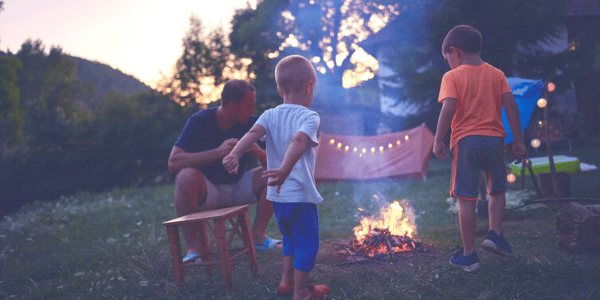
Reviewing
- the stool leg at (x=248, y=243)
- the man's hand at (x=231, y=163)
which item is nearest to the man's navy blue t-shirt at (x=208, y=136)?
the stool leg at (x=248, y=243)

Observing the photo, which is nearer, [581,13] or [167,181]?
[581,13]

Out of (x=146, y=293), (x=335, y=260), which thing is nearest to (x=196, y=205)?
(x=146, y=293)

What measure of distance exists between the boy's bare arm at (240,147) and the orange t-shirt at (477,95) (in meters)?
1.23

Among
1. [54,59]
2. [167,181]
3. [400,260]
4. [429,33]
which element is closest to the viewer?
[400,260]

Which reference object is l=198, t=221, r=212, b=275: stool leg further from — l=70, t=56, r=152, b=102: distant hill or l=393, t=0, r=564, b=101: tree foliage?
l=70, t=56, r=152, b=102: distant hill

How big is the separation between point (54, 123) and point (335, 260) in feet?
45.1

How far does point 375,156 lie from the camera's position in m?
8.87

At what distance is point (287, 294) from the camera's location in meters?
2.45

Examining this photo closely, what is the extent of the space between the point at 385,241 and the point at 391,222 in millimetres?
336

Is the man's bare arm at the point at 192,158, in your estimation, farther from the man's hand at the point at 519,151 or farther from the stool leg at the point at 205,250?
the man's hand at the point at 519,151

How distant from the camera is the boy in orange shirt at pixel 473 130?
2.62m

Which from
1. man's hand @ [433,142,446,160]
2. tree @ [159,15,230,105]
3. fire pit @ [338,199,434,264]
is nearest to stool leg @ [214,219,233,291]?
fire pit @ [338,199,434,264]

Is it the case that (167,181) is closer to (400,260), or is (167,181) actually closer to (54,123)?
(54,123)

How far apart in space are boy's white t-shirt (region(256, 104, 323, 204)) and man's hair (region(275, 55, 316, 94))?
12 cm
